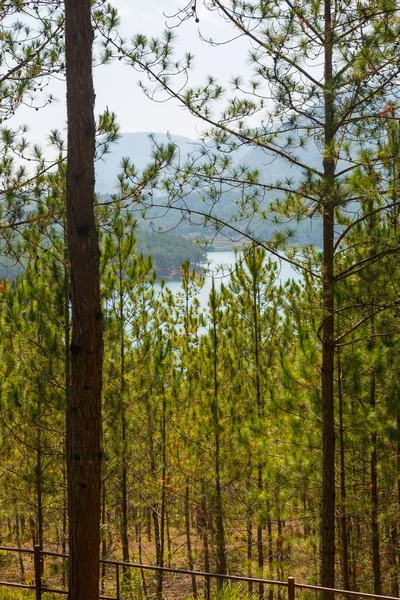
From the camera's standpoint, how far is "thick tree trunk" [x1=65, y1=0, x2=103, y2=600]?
3551 millimetres

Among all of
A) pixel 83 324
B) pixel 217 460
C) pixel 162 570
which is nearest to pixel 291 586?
pixel 162 570

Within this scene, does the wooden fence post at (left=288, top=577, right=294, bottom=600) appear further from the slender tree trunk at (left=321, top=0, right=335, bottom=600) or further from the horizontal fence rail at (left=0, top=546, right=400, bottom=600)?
the slender tree trunk at (left=321, top=0, right=335, bottom=600)

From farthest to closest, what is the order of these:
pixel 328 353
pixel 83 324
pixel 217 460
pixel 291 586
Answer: pixel 217 460, pixel 328 353, pixel 291 586, pixel 83 324

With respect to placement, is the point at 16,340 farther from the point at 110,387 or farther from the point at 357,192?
the point at 357,192

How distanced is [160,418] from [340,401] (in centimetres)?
509

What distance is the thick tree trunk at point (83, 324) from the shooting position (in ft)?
11.6

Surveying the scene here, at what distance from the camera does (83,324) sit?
3.56 m

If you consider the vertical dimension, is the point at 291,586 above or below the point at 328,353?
below

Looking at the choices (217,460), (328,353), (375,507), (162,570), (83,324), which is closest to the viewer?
(83,324)

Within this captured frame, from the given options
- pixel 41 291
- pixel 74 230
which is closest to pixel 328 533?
pixel 74 230

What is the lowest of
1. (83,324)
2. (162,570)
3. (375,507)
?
(375,507)

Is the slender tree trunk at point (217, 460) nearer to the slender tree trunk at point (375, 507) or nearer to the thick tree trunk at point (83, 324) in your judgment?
the slender tree trunk at point (375, 507)

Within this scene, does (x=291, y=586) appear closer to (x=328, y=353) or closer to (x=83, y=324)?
(x=328, y=353)

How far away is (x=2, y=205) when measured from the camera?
5.36m
